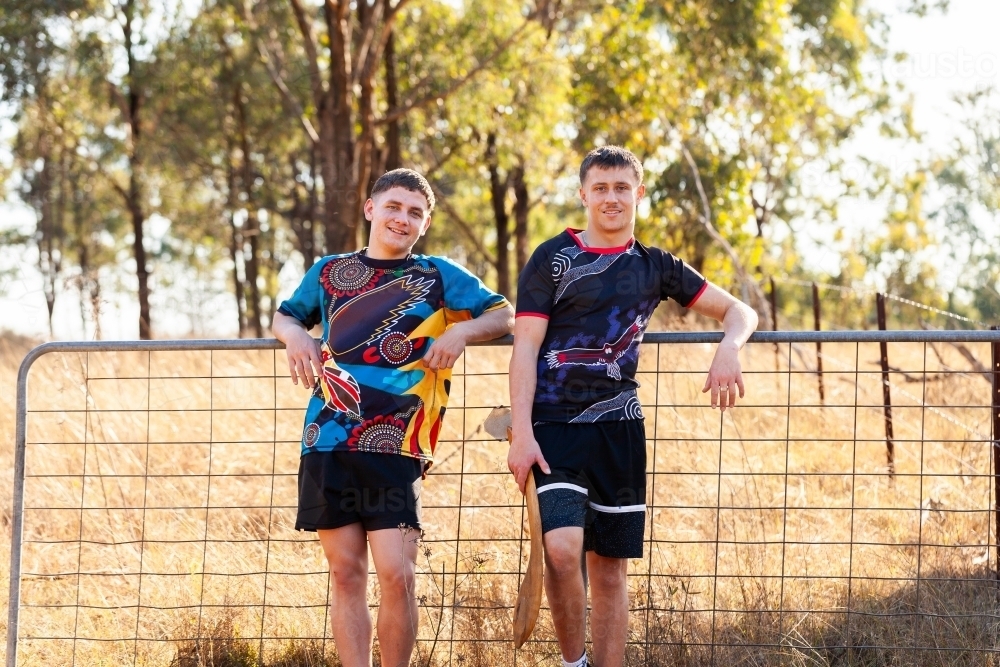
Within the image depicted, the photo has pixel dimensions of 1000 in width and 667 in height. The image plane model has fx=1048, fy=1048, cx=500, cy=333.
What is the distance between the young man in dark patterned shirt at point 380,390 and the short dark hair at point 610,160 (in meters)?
0.61

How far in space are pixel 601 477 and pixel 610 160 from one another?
3.67 feet

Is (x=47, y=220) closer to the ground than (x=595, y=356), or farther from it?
farther from it

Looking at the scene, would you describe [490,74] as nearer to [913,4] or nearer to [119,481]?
[119,481]

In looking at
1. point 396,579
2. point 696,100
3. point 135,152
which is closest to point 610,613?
point 396,579

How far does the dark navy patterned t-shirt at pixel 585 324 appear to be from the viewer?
12.1 ft

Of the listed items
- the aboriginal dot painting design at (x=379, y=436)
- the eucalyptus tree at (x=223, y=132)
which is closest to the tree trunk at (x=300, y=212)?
the eucalyptus tree at (x=223, y=132)

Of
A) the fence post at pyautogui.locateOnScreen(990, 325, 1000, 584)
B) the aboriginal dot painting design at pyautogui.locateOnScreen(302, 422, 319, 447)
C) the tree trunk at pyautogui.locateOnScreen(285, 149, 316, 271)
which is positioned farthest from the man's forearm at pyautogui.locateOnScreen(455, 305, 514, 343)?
the tree trunk at pyautogui.locateOnScreen(285, 149, 316, 271)

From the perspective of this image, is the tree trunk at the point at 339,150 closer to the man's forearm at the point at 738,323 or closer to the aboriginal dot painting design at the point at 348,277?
the aboriginal dot painting design at the point at 348,277

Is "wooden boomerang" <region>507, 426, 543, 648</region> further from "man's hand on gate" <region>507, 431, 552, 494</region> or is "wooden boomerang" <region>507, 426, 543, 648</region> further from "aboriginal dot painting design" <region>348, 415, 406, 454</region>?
"aboriginal dot painting design" <region>348, 415, 406, 454</region>

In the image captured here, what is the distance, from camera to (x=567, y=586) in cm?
357

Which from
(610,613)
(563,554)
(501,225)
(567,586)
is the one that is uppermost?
(501,225)

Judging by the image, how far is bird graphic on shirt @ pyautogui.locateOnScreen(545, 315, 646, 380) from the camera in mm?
3695

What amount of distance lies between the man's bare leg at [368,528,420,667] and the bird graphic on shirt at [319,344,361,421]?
45 centimetres

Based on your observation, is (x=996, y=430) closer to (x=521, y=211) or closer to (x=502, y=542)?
(x=502, y=542)
